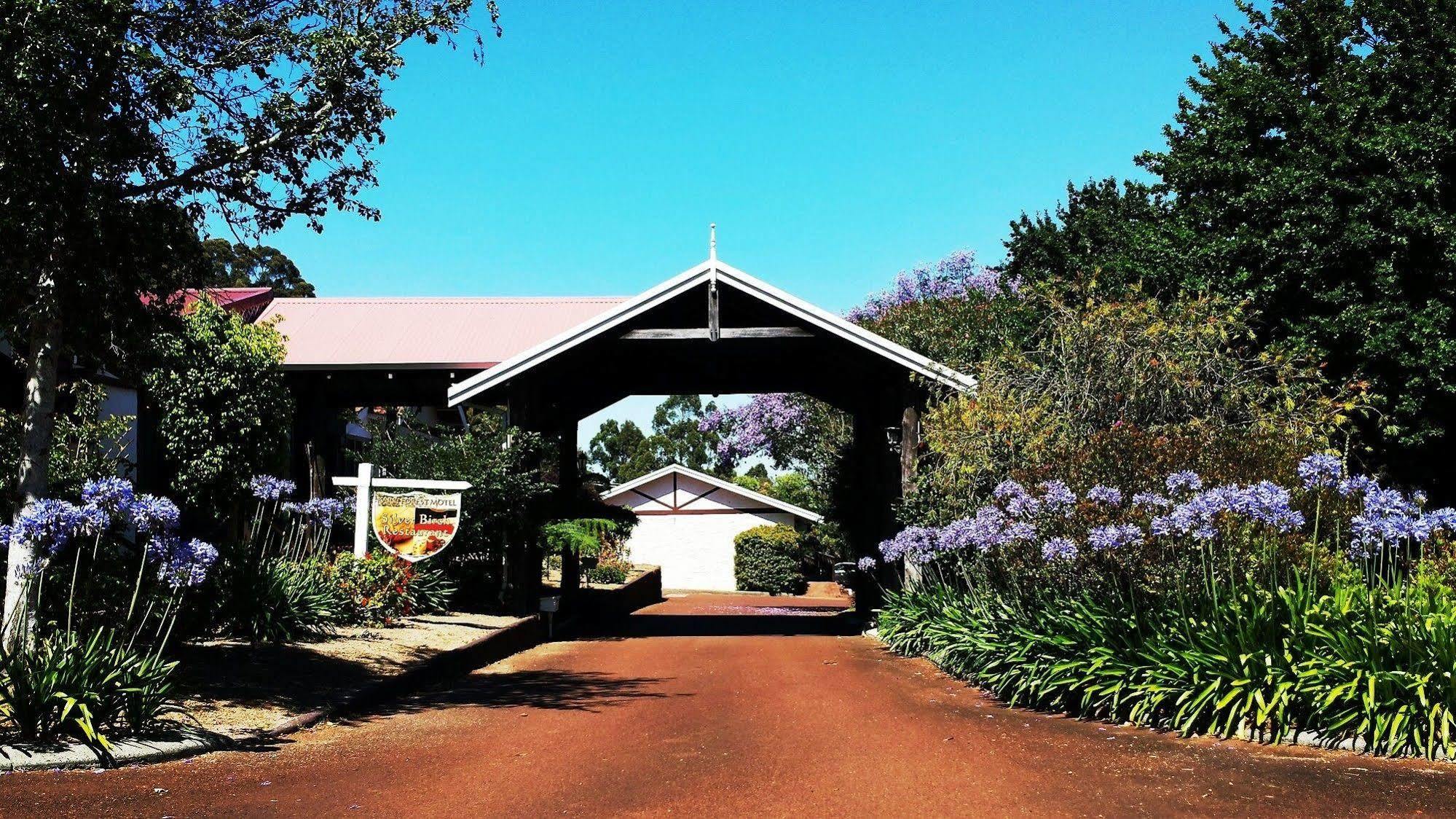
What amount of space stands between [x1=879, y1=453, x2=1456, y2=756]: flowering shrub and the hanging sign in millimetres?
6921

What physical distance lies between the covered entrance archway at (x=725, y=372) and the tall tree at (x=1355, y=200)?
5402mm

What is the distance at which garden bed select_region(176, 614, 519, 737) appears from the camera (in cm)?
950

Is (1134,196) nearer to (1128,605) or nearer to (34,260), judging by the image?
(1128,605)

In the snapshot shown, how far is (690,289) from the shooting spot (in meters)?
18.2

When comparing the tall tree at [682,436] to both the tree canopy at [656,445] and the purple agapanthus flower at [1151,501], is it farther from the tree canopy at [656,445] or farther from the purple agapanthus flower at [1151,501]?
the purple agapanthus flower at [1151,501]

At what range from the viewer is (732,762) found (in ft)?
26.8

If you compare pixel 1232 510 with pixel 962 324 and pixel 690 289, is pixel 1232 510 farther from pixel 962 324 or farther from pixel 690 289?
pixel 962 324

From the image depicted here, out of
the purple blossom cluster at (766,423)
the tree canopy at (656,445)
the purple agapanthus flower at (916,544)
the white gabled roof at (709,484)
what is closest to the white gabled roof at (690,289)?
the purple agapanthus flower at (916,544)

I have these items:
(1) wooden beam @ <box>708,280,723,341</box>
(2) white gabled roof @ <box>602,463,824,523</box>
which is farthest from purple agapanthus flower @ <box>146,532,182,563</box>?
(2) white gabled roof @ <box>602,463,824,523</box>

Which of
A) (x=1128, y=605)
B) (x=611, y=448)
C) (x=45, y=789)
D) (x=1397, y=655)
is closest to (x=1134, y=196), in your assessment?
(x=1128, y=605)

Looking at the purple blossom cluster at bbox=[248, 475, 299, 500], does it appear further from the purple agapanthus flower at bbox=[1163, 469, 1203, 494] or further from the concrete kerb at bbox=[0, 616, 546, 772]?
the purple agapanthus flower at bbox=[1163, 469, 1203, 494]

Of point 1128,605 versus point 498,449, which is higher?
point 498,449

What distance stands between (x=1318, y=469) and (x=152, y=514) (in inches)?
326

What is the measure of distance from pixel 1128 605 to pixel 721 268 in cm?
900
